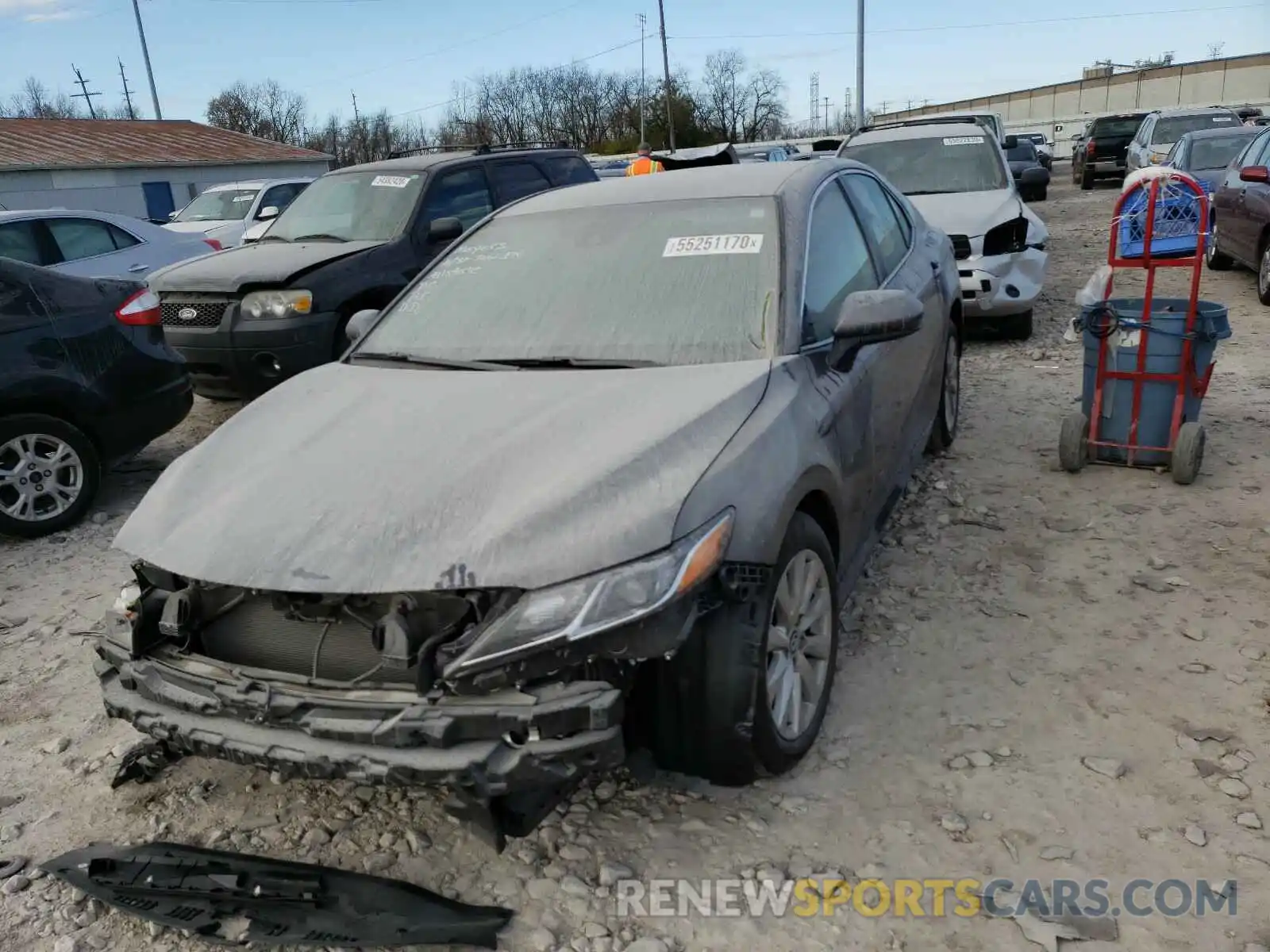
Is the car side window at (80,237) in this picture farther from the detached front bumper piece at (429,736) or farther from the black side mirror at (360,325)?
the detached front bumper piece at (429,736)

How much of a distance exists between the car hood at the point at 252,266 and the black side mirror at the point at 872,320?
4614 mm

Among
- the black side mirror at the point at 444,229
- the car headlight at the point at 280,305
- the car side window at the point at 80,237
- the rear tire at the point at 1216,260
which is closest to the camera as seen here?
the car headlight at the point at 280,305

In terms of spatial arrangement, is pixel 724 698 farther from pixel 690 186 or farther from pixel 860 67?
pixel 860 67

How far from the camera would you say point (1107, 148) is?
76.6 ft

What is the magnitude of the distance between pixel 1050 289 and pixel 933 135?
2.19 m

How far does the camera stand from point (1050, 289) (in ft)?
33.5

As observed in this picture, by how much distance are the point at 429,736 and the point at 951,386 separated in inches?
162

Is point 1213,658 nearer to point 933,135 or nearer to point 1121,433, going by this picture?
point 1121,433

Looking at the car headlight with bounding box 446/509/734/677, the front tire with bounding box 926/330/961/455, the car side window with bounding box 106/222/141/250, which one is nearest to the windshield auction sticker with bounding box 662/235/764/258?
the car headlight with bounding box 446/509/734/677

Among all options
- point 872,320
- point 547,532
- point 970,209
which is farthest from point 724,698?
point 970,209

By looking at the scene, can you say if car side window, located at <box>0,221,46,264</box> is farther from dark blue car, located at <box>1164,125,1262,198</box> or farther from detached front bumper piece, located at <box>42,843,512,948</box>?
dark blue car, located at <box>1164,125,1262,198</box>

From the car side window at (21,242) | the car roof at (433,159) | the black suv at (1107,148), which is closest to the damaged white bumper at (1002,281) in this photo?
the car roof at (433,159)

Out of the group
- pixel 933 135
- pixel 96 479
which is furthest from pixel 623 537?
pixel 933 135

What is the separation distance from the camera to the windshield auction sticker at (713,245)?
3408 mm
